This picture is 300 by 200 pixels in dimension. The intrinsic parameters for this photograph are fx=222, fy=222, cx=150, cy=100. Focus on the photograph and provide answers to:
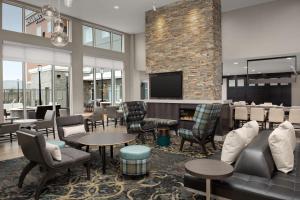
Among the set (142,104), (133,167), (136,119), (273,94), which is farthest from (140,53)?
(133,167)

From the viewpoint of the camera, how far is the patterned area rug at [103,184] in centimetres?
306

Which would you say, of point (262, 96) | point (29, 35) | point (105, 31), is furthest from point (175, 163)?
point (262, 96)

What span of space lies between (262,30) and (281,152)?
6259 millimetres

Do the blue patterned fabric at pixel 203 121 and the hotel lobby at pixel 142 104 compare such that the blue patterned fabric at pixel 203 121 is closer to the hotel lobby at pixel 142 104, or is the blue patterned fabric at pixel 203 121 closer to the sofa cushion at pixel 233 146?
the hotel lobby at pixel 142 104

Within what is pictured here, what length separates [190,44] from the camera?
740cm

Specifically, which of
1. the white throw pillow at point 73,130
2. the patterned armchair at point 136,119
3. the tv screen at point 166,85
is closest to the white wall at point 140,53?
the tv screen at point 166,85

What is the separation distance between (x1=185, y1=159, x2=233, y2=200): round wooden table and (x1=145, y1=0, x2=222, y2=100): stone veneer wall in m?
4.58

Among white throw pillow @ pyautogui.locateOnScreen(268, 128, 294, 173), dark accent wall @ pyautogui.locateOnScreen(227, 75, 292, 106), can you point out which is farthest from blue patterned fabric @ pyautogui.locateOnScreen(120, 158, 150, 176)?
dark accent wall @ pyautogui.locateOnScreen(227, 75, 292, 106)

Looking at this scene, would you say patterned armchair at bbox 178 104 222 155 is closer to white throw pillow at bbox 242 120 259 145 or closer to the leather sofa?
white throw pillow at bbox 242 120 259 145

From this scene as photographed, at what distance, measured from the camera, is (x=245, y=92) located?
1521cm

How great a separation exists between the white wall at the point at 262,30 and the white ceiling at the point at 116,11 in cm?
32

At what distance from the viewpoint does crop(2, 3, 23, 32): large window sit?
718 centimetres

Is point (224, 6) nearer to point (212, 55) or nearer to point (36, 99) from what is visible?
point (212, 55)

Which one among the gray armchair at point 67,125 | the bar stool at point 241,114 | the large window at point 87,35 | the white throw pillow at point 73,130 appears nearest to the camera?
the gray armchair at point 67,125
